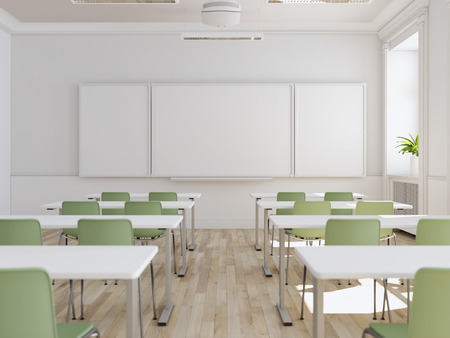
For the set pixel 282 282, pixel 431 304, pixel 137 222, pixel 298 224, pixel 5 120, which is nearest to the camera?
pixel 431 304

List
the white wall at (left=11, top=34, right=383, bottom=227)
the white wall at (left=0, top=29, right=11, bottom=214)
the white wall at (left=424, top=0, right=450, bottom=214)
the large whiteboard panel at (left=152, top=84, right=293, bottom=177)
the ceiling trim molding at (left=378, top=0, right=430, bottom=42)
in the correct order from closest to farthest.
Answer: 1. the white wall at (left=424, top=0, right=450, bottom=214)
2. the ceiling trim molding at (left=378, top=0, right=430, bottom=42)
3. the white wall at (left=0, top=29, right=11, bottom=214)
4. the large whiteboard panel at (left=152, top=84, right=293, bottom=177)
5. the white wall at (left=11, top=34, right=383, bottom=227)

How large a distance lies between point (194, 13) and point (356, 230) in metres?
5.87

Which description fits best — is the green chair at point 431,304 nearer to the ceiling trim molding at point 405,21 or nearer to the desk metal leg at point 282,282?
the desk metal leg at point 282,282

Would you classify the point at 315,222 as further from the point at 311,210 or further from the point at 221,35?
the point at 221,35

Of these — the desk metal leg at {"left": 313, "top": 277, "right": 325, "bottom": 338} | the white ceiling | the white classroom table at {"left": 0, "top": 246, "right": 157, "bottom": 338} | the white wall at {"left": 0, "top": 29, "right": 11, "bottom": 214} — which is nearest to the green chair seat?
the white classroom table at {"left": 0, "top": 246, "right": 157, "bottom": 338}

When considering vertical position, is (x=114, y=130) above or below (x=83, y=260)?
above

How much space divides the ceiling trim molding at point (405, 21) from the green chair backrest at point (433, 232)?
15.7ft

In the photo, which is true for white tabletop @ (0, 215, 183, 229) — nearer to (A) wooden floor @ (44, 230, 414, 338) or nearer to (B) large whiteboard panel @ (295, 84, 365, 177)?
(A) wooden floor @ (44, 230, 414, 338)

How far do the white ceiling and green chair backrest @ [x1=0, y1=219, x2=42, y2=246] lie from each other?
5.20 metres

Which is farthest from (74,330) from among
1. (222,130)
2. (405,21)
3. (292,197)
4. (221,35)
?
(405,21)

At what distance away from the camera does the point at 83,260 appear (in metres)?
2.03

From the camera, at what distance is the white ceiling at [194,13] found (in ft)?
23.7

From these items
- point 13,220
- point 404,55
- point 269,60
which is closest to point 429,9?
point 404,55

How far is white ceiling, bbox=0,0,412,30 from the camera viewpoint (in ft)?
23.7
